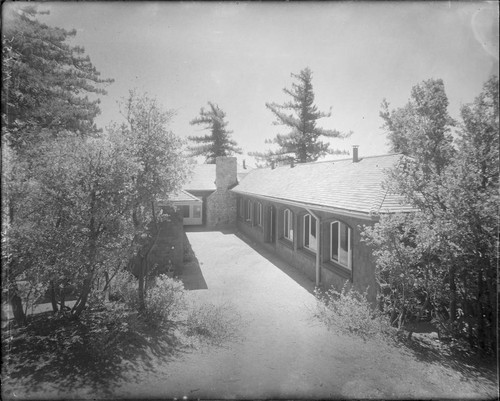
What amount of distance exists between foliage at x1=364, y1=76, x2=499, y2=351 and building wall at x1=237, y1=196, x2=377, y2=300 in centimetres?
72

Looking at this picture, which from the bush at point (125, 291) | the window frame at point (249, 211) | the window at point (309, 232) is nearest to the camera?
the bush at point (125, 291)

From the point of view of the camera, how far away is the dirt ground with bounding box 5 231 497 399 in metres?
4.57

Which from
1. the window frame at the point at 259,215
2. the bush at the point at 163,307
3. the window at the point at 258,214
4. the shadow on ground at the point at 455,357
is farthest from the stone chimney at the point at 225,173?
the shadow on ground at the point at 455,357

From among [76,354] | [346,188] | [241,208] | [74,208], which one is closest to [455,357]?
[346,188]

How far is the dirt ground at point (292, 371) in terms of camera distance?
4574 mm

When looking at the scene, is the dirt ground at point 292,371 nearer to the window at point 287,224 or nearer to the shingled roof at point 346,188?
the shingled roof at point 346,188

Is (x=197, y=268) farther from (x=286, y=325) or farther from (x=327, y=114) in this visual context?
(x=327, y=114)

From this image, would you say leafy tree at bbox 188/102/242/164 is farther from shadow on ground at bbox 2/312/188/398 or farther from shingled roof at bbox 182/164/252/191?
shadow on ground at bbox 2/312/188/398

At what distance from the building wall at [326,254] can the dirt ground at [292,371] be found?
1.55 m

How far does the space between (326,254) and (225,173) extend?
16565mm

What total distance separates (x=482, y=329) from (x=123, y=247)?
787cm

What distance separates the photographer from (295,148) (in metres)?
34.1

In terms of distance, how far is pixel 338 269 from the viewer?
29.3 ft

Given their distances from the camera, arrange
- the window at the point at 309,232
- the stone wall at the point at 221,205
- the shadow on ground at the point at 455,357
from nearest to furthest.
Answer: the shadow on ground at the point at 455,357 < the window at the point at 309,232 < the stone wall at the point at 221,205
